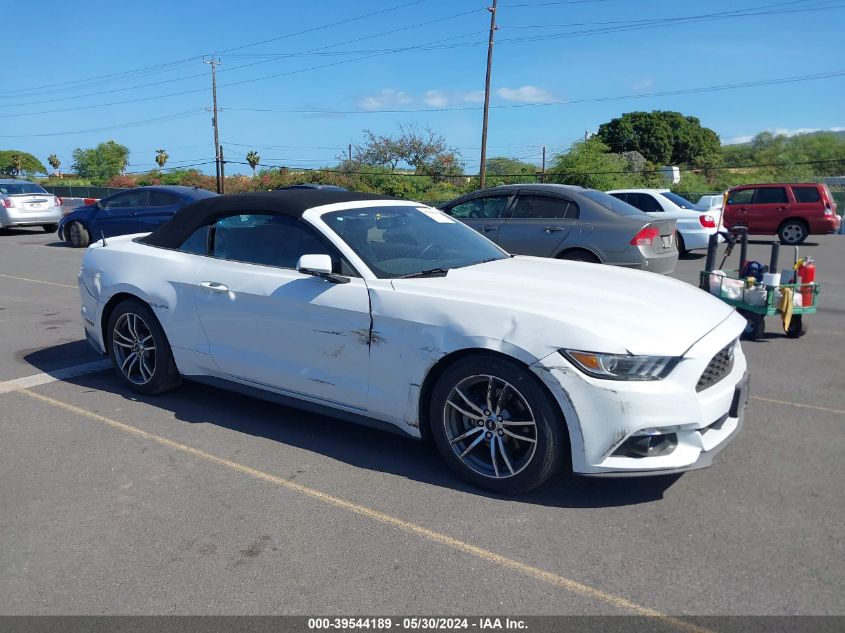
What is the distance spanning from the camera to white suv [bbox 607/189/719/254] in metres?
15.1

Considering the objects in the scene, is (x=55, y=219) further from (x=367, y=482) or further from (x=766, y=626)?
(x=766, y=626)

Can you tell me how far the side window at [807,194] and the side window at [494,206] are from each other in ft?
40.5

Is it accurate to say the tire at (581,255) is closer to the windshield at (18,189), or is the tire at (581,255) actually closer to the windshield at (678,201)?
the windshield at (678,201)

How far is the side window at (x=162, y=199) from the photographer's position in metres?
15.2

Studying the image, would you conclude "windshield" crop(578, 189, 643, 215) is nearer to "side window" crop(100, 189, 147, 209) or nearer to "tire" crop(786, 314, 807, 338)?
"tire" crop(786, 314, 807, 338)

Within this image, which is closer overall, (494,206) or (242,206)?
(242,206)

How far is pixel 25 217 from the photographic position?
19.8 meters

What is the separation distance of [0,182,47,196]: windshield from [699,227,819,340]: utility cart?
19.6m

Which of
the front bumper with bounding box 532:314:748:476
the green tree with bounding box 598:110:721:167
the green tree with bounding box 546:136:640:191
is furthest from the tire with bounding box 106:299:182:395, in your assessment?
the green tree with bounding box 598:110:721:167

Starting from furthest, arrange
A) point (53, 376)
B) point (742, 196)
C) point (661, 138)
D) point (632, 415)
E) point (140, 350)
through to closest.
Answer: point (661, 138)
point (742, 196)
point (53, 376)
point (140, 350)
point (632, 415)

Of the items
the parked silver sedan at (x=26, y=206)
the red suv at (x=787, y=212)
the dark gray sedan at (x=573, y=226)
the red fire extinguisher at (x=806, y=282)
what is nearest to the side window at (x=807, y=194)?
the red suv at (x=787, y=212)

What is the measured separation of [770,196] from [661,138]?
6452 centimetres

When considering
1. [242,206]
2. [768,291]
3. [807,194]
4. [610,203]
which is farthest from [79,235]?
[807,194]

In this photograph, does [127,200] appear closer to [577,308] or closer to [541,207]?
[541,207]
